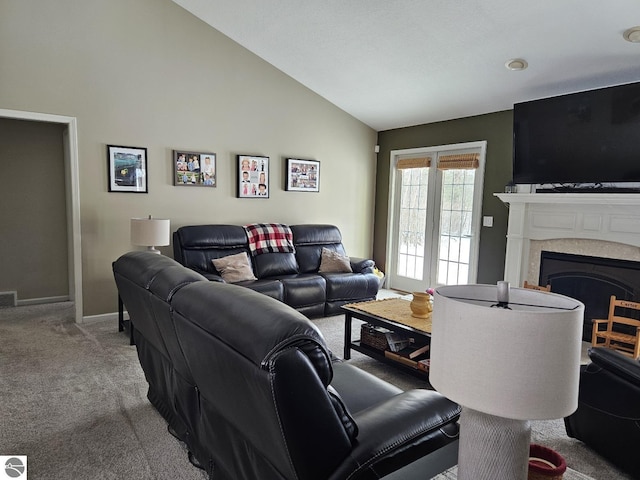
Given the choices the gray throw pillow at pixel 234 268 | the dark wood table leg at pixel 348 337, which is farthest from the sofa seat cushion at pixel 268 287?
the dark wood table leg at pixel 348 337

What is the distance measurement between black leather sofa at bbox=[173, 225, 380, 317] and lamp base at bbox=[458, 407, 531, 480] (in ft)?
10.6

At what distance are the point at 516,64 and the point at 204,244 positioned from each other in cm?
350

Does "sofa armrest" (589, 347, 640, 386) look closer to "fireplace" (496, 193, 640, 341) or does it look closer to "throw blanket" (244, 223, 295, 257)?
"fireplace" (496, 193, 640, 341)

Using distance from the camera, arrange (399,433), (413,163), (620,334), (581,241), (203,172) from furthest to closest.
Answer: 1. (413,163)
2. (203,172)
3. (581,241)
4. (620,334)
5. (399,433)

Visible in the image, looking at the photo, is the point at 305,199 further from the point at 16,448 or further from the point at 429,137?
the point at 16,448

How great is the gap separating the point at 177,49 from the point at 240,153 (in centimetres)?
128

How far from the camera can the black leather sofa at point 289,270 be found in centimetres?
437

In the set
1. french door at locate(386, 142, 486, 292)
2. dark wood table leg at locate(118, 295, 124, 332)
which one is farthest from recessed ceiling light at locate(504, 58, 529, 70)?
dark wood table leg at locate(118, 295, 124, 332)

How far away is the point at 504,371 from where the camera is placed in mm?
844

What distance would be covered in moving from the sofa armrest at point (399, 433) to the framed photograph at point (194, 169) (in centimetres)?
382

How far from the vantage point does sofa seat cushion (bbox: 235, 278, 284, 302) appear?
13.5 feet

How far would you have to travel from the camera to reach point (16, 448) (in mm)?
2174

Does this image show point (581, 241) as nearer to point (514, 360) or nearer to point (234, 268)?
point (234, 268)

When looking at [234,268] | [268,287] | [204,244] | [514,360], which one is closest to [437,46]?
[268,287]
